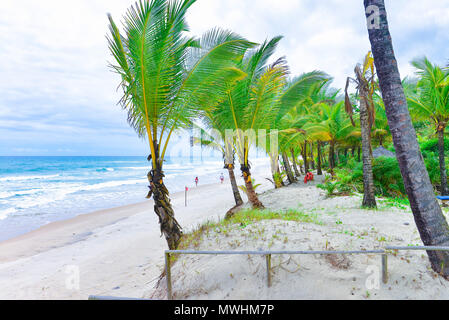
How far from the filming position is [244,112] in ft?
25.4

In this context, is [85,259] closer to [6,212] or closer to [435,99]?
[6,212]

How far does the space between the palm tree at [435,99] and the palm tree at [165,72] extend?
24.9 ft

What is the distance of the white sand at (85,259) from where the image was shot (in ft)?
16.7

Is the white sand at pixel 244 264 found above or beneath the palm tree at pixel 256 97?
beneath

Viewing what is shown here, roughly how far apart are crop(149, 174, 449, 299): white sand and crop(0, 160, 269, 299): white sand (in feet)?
5.28

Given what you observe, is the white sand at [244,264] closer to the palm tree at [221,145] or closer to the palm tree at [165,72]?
the palm tree at [165,72]

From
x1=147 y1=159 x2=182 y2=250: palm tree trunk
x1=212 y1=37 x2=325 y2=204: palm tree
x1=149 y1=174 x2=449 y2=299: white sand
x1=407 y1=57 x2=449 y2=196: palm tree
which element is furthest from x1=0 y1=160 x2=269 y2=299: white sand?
x1=407 y1=57 x2=449 y2=196: palm tree

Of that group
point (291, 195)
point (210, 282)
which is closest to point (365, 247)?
point (210, 282)

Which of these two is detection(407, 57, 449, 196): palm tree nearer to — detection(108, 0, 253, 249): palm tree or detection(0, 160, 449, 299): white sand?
detection(0, 160, 449, 299): white sand

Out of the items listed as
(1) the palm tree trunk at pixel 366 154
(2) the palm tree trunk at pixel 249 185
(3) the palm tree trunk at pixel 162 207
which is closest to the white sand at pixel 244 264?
(1) the palm tree trunk at pixel 366 154

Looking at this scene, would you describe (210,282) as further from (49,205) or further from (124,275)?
(49,205)

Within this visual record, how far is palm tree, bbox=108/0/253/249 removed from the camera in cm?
420

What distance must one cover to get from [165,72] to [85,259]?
5.71 m

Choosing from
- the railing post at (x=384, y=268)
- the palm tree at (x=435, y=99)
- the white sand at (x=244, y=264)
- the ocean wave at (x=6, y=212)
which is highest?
the palm tree at (x=435, y=99)
